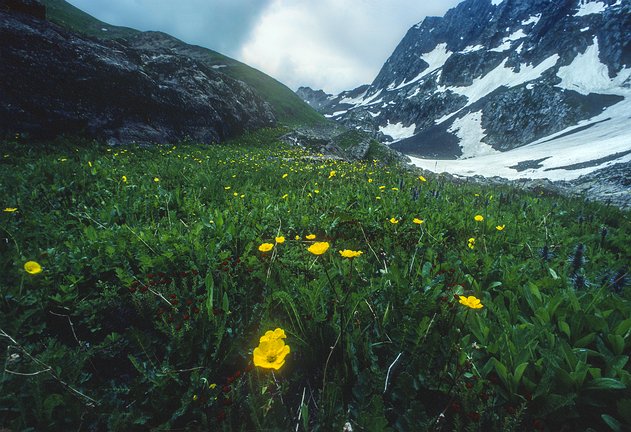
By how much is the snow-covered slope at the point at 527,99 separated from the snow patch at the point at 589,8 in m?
0.32

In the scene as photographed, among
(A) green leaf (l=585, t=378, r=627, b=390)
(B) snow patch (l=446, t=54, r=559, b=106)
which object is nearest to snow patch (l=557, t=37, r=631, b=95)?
(B) snow patch (l=446, t=54, r=559, b=106)

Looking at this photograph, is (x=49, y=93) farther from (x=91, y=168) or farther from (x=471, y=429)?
(x=471, y=429)

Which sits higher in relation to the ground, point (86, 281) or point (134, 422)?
point (86, 281)

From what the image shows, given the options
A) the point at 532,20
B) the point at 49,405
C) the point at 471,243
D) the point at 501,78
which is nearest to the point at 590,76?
the point at 501,78

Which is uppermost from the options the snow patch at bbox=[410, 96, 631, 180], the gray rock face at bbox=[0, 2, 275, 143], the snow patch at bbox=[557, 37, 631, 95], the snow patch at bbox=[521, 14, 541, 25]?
the snow patch at bbox=[521, 14, 541, 25]

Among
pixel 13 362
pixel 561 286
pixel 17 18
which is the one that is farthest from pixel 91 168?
pixel 17 18

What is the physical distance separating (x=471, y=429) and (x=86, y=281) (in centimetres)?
264

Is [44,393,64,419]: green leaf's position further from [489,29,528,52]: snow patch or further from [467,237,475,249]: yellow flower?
[489,29,528,52]: snow patch

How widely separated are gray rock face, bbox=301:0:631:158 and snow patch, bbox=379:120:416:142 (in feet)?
3.08

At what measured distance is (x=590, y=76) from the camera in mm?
84750

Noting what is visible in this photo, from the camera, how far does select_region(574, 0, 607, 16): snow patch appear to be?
9843 cm

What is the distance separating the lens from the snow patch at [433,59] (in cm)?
17648

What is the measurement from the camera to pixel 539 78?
9362 cm

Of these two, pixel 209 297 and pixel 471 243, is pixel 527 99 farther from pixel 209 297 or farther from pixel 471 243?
pixel 209 297
